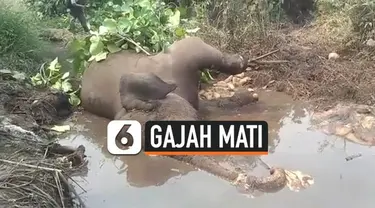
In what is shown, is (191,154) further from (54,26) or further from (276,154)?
(54,26)

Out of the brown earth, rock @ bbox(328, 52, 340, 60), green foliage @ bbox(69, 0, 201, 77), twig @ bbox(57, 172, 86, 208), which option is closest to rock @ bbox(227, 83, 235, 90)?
the brown earth

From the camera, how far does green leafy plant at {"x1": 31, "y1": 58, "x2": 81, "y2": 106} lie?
5305 millimetres

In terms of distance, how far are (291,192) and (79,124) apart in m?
2.06

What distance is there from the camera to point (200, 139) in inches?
147

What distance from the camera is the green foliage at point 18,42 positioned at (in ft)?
19.5

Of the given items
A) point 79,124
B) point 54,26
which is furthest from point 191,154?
point 54,26

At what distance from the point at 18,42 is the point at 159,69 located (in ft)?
7.01

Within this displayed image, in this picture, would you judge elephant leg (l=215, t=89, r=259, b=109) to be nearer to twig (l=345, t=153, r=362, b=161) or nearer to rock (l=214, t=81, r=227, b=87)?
rock (l=214, t=81, r=227, b=87)

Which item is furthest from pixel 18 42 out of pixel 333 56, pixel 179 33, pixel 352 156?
pixel 352 156

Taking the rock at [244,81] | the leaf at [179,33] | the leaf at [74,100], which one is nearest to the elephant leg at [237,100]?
the rock at [244,81]

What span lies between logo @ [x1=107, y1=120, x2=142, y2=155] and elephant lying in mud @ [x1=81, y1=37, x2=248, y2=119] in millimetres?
279

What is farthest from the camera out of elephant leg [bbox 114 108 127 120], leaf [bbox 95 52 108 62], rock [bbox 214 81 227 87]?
rock [bbox 214 81 227 87]

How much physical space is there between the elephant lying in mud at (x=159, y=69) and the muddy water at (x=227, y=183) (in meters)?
0.29

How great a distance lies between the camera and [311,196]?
346 cm
